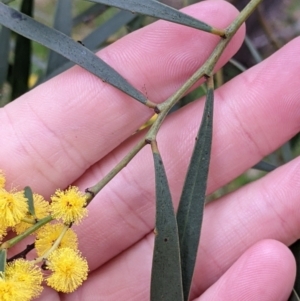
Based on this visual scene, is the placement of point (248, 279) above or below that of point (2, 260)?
below

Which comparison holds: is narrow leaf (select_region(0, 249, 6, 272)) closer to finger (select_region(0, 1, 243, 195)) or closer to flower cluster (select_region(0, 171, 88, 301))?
flower cluster (select_region(0, 171, 88, 301))

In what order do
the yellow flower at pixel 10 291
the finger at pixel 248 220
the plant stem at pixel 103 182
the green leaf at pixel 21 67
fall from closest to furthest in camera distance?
the yellow flower at pixel 10 291 < the plant stem at pixel 103 182 < the finger at pixel 248 220 < the green leaf at pixel 21 67

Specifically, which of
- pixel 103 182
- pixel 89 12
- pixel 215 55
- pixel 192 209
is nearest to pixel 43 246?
pixel 103 182

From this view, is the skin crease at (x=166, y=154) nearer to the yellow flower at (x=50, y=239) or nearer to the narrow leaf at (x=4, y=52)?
the narrow leaf at (x=4, y=52)

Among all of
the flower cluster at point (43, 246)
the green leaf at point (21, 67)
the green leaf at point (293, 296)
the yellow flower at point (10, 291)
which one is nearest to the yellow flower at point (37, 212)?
the flower cluster at point (43, 246)

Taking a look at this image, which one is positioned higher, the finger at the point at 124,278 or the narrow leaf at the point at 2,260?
the narrow leaf at the point at 2,260

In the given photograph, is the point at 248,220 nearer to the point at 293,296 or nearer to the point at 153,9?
the point at 293,296

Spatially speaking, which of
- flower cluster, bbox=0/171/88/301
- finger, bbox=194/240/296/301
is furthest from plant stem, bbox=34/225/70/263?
finger, bbox=194/240/296/301
